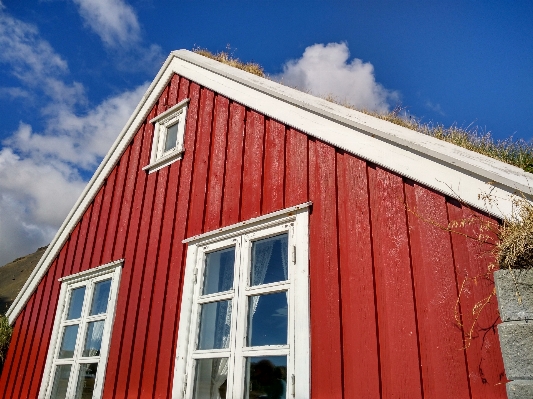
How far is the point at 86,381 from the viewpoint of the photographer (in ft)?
16.0

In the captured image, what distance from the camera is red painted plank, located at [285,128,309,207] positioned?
354 centimetres

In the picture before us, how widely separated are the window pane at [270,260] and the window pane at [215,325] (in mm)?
389

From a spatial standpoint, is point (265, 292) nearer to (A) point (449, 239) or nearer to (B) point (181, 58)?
(A) point (449, 239)

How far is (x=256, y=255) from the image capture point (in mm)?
3648

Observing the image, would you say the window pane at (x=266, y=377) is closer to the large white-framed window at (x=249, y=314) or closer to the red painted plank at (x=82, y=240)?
the large white-framed window at (x=249, y=314)

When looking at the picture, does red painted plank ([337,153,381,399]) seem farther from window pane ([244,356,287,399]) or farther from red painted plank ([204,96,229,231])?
red painted plank ([204,96,229,231])

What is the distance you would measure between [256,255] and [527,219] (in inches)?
84.8

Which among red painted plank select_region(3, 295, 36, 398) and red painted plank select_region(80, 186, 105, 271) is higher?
red painted plank select_region(80, 186, 105, 271)

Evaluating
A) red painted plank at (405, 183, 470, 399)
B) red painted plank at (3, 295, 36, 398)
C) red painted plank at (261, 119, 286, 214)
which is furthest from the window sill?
red painted plank at (405, 183, 470, 399)

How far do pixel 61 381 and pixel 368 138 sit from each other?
4.84 m

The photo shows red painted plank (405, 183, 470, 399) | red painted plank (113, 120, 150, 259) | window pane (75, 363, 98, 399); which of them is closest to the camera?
red painted plank (405, 183, 470, 399)

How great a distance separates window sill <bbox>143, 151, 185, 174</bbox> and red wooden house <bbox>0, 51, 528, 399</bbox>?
29 millimetres

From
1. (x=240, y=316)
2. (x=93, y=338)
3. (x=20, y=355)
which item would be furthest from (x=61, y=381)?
(x=240, y=316)

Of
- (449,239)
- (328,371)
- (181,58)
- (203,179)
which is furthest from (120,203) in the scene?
(449,239)
